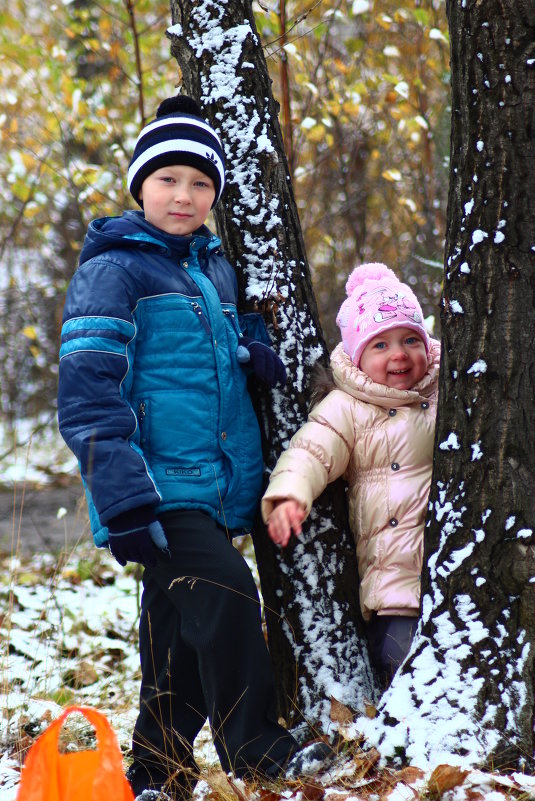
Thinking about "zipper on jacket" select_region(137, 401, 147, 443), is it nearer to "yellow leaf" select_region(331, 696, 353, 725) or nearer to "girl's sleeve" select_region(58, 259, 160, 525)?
"girl's sleeve" select_region(58, 259, 160, 525)

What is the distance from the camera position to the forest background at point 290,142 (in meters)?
6.04

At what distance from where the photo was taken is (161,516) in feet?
8.60

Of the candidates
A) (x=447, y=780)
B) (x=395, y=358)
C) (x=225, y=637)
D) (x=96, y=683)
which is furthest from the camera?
(x=96, y=683)

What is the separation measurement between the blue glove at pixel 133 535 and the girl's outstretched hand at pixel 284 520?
39 cm

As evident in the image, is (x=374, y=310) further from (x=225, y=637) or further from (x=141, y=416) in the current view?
(x=225, y=637)

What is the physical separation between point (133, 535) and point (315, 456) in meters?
0.71

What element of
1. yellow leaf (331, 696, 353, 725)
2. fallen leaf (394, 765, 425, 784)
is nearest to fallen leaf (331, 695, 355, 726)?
yellow leaf (331, 696, 353, 725)

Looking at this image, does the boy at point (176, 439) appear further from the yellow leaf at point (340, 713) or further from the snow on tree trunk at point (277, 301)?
the yellow leaf at point (340, 713)

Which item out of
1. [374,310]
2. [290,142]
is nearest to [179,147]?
[374,310]

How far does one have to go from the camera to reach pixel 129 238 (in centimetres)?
272

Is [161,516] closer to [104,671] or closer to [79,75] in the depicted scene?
[104,671]

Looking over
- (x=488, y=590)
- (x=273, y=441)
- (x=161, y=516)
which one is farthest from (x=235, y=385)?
(x=488, y=590)

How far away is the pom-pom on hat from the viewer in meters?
2.80

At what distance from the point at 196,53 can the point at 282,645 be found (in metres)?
2.22
